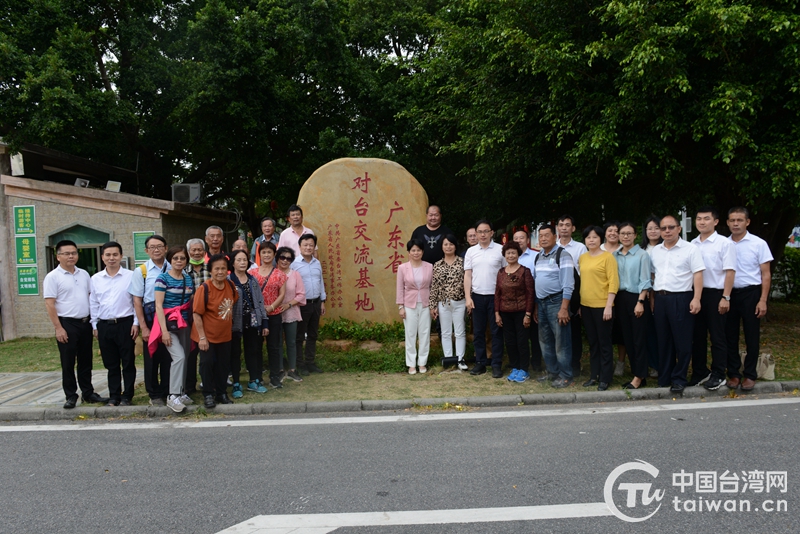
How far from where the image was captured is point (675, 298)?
5660mm

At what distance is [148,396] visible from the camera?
612 centimetres

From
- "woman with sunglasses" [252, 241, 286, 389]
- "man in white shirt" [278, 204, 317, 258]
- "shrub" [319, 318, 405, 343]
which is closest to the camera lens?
"woman with sunglasses" [252, 241, 286, 389]

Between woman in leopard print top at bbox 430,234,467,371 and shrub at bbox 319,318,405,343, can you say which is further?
shrub at bbox 319,318,405,343

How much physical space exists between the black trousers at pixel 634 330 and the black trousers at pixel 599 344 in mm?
177

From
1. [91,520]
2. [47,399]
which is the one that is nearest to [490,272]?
[91,520]

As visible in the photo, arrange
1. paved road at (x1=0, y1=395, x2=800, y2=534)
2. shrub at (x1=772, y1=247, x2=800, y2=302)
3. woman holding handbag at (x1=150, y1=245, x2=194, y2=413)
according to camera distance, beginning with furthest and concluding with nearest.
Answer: shrub at (x1=772, y1=247, x2=800, y2=302)
woman holding handbag at (x1=150, y1=245, x2=194, y2=413)
paved road at (x1=0, y1=395, x2=800, y2=534)

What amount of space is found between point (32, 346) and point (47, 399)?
17.2ft

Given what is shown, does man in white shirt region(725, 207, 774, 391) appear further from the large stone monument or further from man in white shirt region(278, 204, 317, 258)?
man in white shirt region(278, 204, 317, 258)

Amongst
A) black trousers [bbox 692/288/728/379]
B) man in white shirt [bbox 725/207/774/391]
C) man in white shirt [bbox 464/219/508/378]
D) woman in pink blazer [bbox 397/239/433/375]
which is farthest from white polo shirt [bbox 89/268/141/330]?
man in white shirt [bbox 725/207/774/391]

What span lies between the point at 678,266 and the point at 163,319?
16.9 feet

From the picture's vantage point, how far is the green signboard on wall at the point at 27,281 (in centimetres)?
1166

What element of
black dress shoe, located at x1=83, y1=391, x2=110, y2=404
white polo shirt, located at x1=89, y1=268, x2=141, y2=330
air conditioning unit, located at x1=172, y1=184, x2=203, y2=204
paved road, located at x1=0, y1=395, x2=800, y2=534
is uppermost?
air conditioning unit, located at x1=172, y1=184, x2=203, y2=204

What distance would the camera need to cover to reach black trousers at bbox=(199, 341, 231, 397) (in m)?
5.61

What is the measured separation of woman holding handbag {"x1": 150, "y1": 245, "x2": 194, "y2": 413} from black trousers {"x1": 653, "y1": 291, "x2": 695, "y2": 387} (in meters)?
4.83
